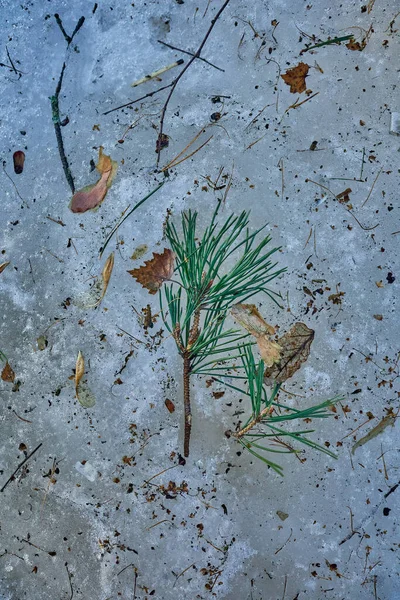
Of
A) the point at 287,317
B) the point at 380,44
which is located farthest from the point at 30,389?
the point at 380,44

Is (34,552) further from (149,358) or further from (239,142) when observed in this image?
(239,142)

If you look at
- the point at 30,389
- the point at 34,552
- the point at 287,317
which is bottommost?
the point at 34,552

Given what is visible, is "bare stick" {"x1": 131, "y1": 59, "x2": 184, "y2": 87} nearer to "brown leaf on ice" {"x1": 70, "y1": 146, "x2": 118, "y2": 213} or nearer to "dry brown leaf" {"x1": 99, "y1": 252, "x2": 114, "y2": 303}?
"brown leaf on ice" {"x1": 70, "y1": 146, "x2": 118, "y2": 213}

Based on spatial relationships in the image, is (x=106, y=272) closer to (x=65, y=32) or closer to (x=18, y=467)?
(x=18, y=467)

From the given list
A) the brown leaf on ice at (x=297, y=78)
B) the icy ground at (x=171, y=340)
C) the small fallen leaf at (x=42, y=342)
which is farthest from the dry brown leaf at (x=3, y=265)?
the brown leaf on ice at (x=297, y=78)

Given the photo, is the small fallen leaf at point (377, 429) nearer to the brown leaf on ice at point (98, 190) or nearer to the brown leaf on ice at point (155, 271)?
the brown leaf on ice at point (155, 271)

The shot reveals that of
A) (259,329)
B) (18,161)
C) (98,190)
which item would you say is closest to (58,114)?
(18,161)

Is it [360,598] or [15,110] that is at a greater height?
[15,110]
